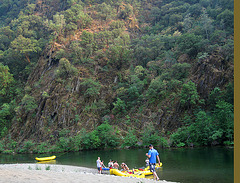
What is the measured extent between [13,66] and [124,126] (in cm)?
3325

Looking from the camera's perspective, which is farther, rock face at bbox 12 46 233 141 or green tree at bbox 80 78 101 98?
green tree at bbox 80 78 101 98

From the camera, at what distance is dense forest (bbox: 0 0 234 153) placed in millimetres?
35094

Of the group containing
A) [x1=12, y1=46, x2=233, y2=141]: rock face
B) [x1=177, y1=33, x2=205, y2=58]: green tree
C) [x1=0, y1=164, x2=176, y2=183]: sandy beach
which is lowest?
[x1=0, y1=164, x2=176, y2=183]: sandy beach

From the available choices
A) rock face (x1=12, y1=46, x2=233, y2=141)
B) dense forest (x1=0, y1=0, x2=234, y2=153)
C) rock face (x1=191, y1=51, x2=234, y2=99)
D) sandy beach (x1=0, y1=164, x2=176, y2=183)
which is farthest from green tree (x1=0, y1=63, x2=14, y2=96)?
sandy beach (x1=0, y1=164, x2=176, y2=183)

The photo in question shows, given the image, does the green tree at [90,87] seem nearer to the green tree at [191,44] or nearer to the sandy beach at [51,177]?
the green tree at [191,44]

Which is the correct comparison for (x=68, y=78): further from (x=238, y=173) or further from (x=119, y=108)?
(x=238, y=173)

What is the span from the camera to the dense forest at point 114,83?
3509cm

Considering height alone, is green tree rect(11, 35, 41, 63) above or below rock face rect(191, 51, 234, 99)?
above

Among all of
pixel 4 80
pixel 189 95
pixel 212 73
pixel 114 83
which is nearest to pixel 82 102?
pixel 114 83

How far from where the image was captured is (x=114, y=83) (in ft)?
154

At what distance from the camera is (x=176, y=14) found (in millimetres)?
59250

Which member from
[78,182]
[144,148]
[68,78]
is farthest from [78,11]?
[78,182]

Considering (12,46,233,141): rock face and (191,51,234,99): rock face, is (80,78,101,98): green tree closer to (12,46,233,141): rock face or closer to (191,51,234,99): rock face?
(12,46,233,141): rock face

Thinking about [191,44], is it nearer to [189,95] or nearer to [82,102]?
[189,95]
